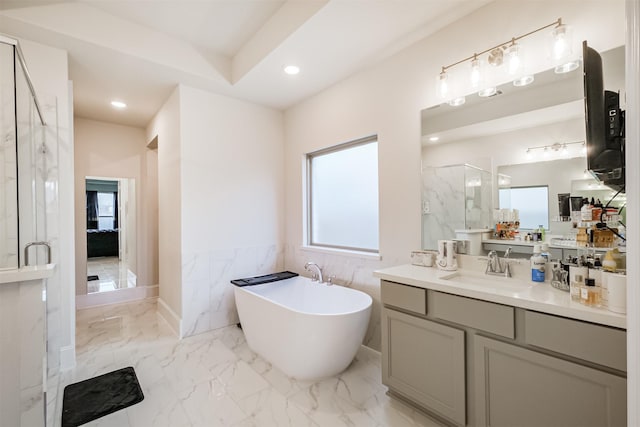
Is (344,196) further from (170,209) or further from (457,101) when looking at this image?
(170,209)

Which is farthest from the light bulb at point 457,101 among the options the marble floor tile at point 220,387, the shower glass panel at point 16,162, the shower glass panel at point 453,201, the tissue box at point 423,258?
the shower glass panel at point 16,162

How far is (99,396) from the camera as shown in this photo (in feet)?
6.82

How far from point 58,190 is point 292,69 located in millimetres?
2262

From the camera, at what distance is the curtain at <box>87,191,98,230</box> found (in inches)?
168

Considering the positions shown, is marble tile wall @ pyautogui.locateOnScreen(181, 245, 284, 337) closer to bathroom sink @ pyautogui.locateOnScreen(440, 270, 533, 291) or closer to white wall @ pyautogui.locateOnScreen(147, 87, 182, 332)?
white wall @ pyautogui.locateOnScreen(147, 87, 182, 332)

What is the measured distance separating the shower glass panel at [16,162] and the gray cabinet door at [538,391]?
2.42 m

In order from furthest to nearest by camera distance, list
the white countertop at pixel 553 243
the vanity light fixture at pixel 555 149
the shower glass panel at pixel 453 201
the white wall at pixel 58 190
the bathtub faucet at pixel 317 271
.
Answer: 1. the bathtub faucet at pixel 317 271
2. the white wall at pixel 58 190
3. the shower glass panel at pixel 453 201
4. the vanity light fixture at pixel 555 149
5. the white countertop at pixel 553 243

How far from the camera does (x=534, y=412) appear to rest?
1.35 meters

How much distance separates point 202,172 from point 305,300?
69.9 inches

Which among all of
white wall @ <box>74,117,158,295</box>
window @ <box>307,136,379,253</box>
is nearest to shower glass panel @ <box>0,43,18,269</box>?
window @ <box>307,136,379,253</box>

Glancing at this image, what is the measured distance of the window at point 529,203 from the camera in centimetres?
176

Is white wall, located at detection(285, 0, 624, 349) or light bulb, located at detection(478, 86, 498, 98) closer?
white wall, located at detection(285, 0, 624, 349)

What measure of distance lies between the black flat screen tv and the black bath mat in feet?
9.85

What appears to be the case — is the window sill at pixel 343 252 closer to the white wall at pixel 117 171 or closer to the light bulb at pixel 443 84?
the light bulb at pixel 443 84
